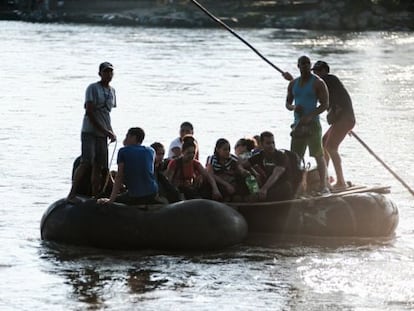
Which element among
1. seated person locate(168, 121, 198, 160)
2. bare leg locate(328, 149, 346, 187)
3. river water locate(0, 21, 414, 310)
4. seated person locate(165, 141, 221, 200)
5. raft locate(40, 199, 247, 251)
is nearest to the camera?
river water locate(0, 21, 414, 310)

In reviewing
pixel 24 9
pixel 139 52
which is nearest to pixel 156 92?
pixel 139 52

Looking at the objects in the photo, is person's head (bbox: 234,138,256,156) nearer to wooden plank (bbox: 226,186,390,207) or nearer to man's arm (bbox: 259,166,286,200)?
Answer: man's arm (bbox: 259,166,286,200)

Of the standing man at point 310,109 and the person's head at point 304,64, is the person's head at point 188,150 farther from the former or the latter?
the person's head at point 304,64

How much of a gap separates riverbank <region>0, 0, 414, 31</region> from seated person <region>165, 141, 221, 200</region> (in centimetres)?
8351

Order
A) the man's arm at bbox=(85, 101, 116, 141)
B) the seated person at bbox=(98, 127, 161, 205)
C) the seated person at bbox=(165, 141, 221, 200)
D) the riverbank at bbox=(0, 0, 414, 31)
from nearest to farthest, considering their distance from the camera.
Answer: the seated person at bbox=(98, 127, 161, 205)
the man's arm at bbox=(85, 101, 116, 141)
the seated person at bbox=(165, 141, 221, 200)
the riverbank at bbox=(0, 0, 414, 31)

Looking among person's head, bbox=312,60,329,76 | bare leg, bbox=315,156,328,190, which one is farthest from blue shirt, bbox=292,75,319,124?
bare leg, bbox=315,156,328,190

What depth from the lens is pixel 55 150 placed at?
97.6 ft

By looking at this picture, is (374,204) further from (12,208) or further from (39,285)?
(12,208)

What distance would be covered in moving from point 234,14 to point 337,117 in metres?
92.8

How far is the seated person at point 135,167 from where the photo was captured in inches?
644

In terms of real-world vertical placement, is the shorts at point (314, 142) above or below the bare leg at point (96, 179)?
above

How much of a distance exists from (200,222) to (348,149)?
14317mm

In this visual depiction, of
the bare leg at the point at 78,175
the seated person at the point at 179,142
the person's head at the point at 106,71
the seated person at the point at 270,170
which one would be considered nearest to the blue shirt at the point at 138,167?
the bare leg at the point at 78,175

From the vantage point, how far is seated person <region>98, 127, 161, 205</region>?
16359 mm
